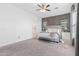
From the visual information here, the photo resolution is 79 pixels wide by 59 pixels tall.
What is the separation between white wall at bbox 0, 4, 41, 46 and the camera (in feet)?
4.50

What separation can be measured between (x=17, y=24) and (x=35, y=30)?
31 cm

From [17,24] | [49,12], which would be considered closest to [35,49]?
[17,24]

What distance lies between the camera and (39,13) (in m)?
1.32

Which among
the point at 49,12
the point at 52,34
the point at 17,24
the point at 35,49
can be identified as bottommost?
the point at 35,49

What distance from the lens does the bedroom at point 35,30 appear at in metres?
1.25

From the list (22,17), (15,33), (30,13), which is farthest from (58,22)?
(15,33)

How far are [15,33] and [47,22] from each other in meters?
0.54

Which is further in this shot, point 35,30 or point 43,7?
point 35,30

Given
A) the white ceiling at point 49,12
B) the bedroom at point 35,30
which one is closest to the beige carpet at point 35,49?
the bedroom at point 35,30

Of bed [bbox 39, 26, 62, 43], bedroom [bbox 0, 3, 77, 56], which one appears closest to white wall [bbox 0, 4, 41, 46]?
bedroom [bbox 0, 3, 77, 56]

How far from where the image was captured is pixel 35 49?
4.45 ft

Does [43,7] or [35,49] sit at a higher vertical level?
[43,7]

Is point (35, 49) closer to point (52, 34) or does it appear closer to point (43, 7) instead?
point (52, 34)

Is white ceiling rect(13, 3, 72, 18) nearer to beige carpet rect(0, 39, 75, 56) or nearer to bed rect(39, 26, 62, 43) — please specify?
bed rect(39, 26, 62, 43)
